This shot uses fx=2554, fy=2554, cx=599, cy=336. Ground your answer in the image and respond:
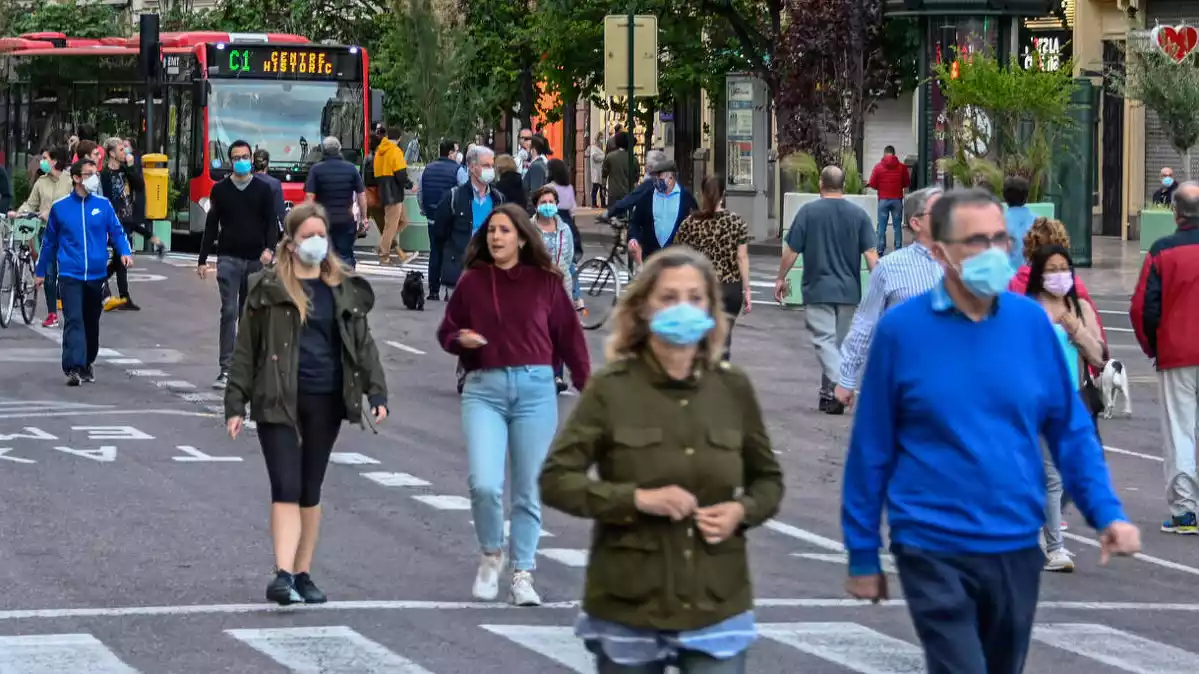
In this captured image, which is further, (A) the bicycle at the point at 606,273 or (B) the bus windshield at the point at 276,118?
(B) the bus windshield at the point at 276,118

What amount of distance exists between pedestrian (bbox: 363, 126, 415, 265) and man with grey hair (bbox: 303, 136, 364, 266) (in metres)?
8.64

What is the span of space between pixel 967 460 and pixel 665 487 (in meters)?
0.73

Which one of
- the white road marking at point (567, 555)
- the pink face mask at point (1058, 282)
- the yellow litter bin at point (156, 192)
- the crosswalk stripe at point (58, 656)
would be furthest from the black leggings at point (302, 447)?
the yellow litter bin at point (156, 192)

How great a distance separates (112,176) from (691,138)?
3025 centimetres

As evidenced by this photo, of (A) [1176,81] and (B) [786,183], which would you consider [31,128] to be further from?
(A) [1176,81]

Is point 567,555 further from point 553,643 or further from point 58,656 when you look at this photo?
point 58,656

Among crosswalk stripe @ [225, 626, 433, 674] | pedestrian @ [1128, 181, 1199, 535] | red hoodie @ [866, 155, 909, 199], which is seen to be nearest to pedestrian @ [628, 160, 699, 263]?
pedestrian @ [1128, 181, 1199, 535]

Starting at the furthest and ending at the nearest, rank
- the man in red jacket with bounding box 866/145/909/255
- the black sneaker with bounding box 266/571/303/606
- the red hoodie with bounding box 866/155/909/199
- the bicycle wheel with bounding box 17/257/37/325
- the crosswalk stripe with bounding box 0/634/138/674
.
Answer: the red hoodie with bounding box 866/155/909/199 < the man in red jacket with bounding box 866/145/909/255 < the bicycle wheel with bounding box 17/257/37/325 < the black sneaker with bounding box 266/571/303/606 < the crosswalk stripe with bounding box 0/634/138/674

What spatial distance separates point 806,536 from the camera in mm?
12141

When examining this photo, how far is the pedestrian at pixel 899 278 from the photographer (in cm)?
1092

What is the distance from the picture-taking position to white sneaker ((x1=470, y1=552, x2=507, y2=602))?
10.2 meters

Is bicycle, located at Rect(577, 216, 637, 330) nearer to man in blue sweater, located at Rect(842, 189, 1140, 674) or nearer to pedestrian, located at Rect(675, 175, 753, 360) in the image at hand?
pedestrian, located at Rect(675, 175, 753, 360)

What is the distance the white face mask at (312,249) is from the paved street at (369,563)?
1373 millimetres

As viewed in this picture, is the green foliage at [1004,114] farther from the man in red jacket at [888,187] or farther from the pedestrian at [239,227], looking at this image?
the pedestrian at [239,227]
